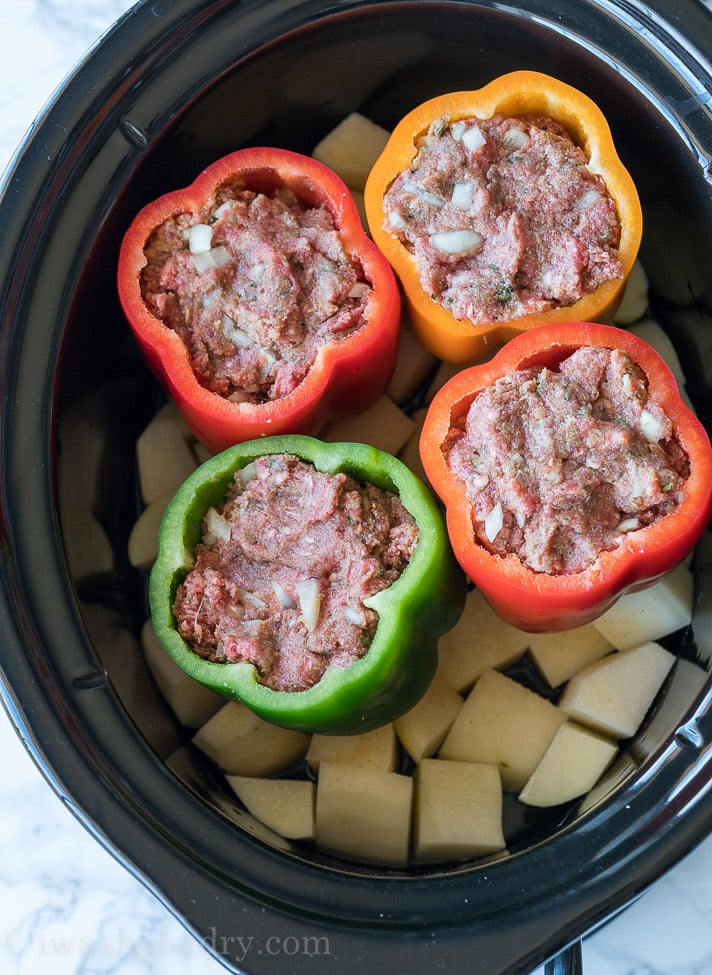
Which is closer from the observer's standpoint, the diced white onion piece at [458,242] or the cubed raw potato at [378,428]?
the diced white onion piece at [458,242]

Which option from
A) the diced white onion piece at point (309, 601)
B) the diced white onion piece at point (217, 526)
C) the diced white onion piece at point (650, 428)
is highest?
the diced white onion piece at point (650, 428)

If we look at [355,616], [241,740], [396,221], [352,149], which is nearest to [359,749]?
[241,740]

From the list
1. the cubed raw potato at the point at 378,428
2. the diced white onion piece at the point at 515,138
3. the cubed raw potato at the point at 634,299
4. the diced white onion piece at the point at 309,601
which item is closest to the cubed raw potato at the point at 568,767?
the diced white onion piece at the point at 309,601

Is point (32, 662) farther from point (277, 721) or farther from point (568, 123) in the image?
point (568, 123)

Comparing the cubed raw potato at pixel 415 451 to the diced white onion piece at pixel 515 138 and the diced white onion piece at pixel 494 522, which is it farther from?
the diced white onion piece at pixel 515 138

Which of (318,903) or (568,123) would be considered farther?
(568,123)

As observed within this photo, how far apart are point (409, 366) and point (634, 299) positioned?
521mm

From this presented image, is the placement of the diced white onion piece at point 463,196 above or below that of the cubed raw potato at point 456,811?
above

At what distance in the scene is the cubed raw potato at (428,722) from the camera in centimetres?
194

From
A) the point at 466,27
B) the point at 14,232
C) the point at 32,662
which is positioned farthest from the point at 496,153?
the point at 32,662

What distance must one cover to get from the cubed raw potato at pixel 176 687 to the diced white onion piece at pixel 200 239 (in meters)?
0.76

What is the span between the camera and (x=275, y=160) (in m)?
1.89

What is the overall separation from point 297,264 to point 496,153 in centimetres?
44

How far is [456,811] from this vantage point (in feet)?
6.02
